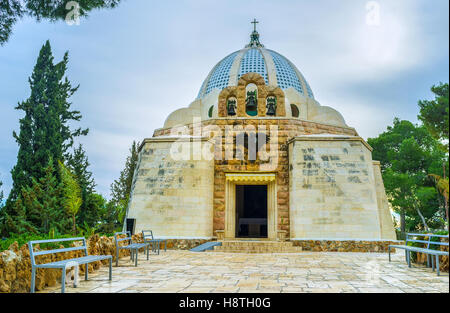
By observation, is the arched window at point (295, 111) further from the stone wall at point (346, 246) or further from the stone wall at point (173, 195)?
the stone wall at point (346, 246)

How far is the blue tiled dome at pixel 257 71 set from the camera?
22.1 metres

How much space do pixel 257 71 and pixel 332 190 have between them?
1292 cm

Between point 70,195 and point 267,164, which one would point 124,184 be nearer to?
point 70,195

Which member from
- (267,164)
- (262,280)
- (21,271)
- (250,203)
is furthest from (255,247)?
(250,203)

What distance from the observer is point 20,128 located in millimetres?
15227

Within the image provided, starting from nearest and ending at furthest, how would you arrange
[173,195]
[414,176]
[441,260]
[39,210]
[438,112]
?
[438,112]
[441,260]
[173,195]
[39,210]
[414,176]

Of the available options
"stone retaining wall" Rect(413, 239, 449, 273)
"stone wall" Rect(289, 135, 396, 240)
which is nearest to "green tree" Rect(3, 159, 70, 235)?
"stone wall" Rect(289, 135, 396, 240)

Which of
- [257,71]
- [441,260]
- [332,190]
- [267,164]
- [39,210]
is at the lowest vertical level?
[441,260]

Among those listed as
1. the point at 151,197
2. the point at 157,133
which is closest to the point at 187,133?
the point at 157,133

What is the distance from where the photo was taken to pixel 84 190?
1616 cm

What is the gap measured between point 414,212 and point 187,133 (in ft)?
48.7

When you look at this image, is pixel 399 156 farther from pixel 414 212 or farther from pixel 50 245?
pixel 50 245

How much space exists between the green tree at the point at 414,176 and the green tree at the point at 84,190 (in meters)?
16.1

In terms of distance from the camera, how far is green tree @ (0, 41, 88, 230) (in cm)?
1475
